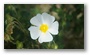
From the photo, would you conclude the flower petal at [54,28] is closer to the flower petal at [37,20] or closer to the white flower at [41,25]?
the white flower at [41,25]

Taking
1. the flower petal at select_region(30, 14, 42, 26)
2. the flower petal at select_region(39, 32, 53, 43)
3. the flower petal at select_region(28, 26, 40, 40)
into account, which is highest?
the flower petal at select_region(30, 14, 42, 26)

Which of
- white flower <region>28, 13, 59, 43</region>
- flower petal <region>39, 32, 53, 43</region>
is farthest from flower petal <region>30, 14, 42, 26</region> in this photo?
flower petal <region>39, 32, 53, 43</region>

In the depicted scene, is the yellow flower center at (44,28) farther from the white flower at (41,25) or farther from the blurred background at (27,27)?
the blurred background at (27,27)

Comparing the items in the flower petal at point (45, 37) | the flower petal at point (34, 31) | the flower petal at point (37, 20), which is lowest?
the flower petal at point (45, 37)

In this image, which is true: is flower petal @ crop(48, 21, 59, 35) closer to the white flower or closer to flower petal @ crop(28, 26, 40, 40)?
the white flower

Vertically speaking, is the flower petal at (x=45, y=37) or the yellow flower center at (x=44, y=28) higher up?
the yellow flower center at (x=44, y=28)

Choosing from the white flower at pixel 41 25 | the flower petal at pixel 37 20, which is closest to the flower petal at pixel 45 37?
the white flower at pixel 41 25

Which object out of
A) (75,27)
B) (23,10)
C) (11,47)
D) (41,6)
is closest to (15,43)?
(11,47)

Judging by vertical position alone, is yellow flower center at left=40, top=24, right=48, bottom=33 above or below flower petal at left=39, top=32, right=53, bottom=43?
above

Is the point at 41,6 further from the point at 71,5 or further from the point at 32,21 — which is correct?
the point at 71,5

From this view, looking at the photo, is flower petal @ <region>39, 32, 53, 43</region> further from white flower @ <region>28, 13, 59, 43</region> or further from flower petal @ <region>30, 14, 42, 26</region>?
flower petal @ <region>30, 14, 42, 26</region>

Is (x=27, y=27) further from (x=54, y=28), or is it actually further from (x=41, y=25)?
(x=54, y=28)

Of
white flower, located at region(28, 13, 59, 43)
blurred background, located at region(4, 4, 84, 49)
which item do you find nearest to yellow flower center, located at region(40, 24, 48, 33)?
white flower, located at region(28, 13, 59, 43)
